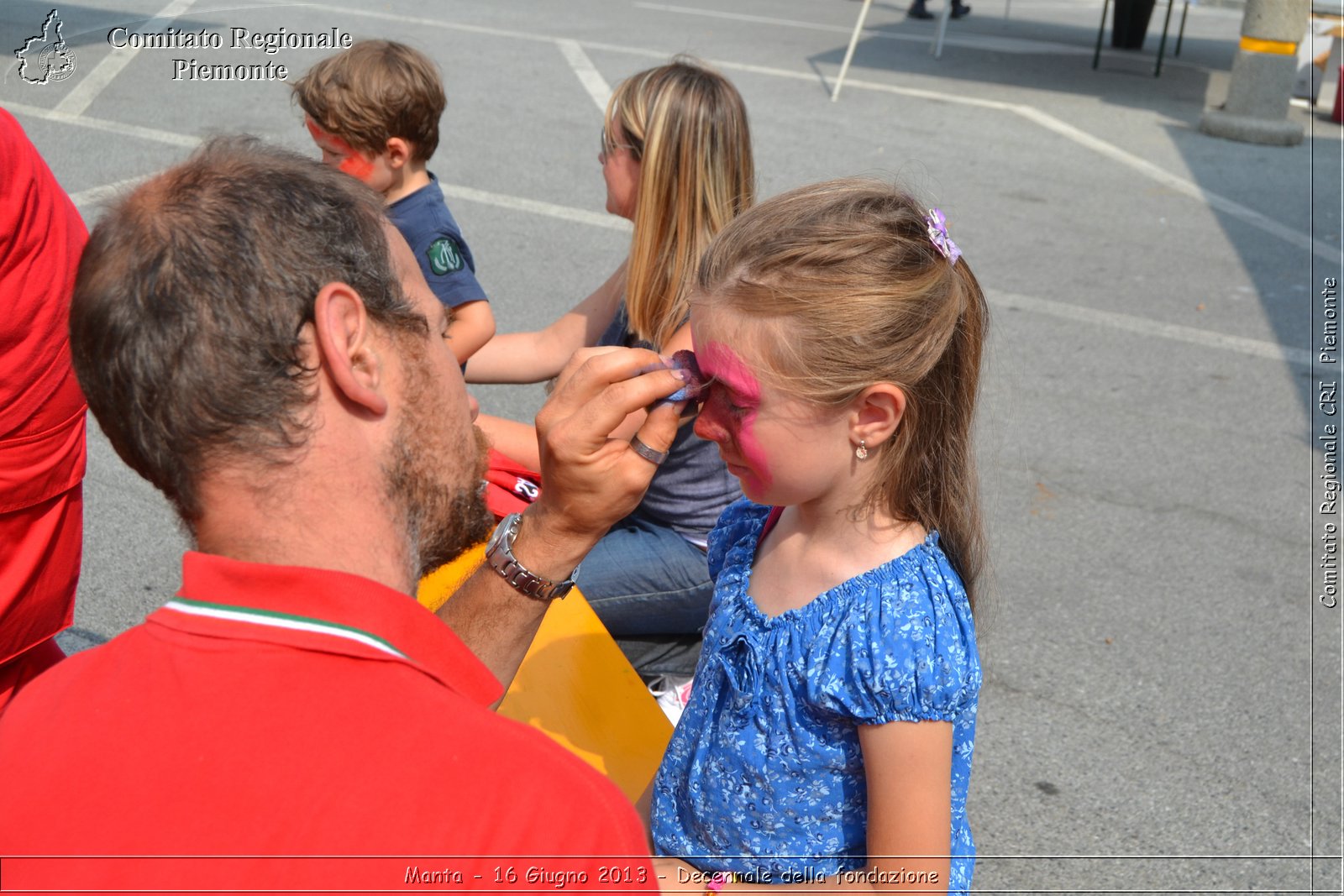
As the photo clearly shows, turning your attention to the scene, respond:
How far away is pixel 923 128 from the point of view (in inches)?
406

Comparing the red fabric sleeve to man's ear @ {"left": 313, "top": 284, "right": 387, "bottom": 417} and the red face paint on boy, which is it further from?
the red face paint on boy

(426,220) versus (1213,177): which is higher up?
(426,220)

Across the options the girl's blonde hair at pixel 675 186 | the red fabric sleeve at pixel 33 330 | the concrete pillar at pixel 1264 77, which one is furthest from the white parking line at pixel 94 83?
the concrete pillar at pixel 1264 77

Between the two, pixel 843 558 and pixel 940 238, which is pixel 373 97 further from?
pixel 843 558

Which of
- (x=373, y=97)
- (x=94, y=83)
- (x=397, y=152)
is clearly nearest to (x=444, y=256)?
(x=397, y=152)

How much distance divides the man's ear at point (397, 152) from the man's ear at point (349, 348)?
256 cm

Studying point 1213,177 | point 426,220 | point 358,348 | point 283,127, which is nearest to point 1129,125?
point 1213,177

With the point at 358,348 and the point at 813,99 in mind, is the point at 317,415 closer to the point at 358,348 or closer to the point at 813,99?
the point at 358,348

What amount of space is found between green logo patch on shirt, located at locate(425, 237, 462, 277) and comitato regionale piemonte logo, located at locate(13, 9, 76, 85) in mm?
1168

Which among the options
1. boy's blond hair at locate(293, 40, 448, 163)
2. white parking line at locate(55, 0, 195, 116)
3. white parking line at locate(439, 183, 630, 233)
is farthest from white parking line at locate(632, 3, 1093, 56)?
boy's blond hair at locate(293, 40, 448, 163)

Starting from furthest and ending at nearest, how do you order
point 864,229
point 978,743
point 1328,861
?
1. point 978,743
2. point 1328,861
3. point 864,229

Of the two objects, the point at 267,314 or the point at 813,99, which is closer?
the point at 267,314

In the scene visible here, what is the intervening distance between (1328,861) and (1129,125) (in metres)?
9.58


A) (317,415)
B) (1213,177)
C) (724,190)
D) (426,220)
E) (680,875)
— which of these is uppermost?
(317,415)
